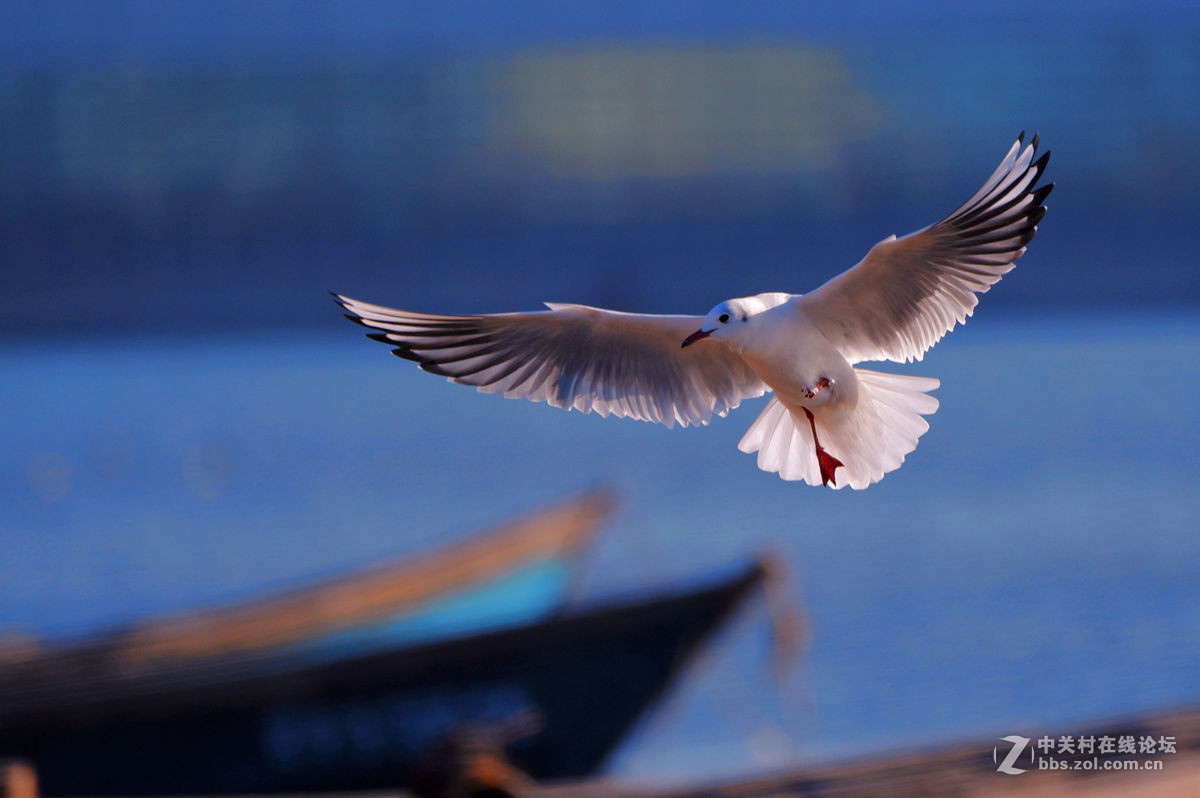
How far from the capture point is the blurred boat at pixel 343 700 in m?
4.00

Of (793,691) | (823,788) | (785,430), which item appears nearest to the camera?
(785,430)

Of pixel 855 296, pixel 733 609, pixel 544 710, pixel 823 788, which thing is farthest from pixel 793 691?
pixel 855 296

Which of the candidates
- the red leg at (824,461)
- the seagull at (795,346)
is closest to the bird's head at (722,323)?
the seagull at (795,346)

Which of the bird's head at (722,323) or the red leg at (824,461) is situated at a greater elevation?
the bird's head at (722,323)

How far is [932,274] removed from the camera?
255 centimetres

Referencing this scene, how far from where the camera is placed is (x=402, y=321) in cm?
263

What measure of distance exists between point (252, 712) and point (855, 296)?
2397 millimetres

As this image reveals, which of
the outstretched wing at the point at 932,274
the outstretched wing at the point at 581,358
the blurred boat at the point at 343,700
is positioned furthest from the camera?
the blurred boat at the point at 343,700

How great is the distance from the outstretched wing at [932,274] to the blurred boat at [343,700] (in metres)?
1.73

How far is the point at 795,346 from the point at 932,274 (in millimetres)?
276

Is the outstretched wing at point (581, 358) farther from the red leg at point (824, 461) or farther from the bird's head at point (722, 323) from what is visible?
the red leg at point (824, 461)

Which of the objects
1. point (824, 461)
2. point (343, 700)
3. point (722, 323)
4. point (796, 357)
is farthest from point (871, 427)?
point (343, 700)

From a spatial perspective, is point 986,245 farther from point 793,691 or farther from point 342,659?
point 793,691

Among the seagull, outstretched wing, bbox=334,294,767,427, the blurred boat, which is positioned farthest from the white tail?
the blurred boat
